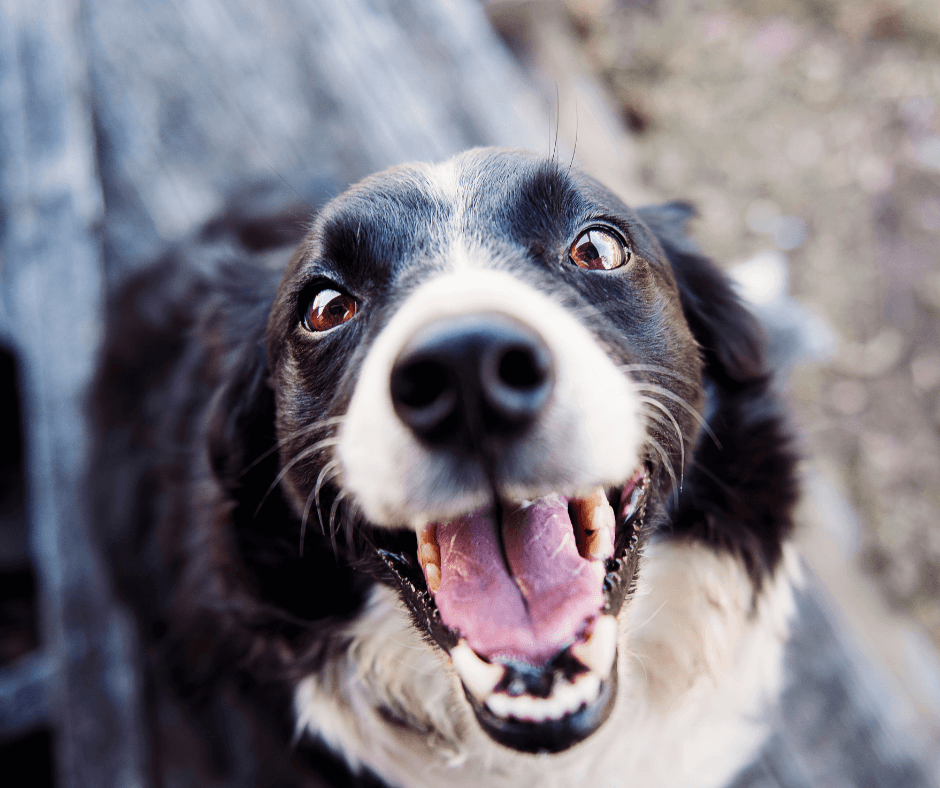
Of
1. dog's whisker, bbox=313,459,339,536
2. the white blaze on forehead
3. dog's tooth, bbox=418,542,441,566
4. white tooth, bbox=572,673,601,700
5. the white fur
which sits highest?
the white blaze on forehead

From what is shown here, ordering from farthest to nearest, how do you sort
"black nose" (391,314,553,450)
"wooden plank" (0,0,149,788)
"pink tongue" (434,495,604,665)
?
1. "wooden plank" (0,0,149,788)
2. "pink tongue" (434,495,604,665)
3. "black nose" (391,314,553,450)

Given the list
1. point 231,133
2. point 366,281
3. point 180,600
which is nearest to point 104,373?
point 180,600

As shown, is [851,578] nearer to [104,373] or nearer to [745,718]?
[745,718]

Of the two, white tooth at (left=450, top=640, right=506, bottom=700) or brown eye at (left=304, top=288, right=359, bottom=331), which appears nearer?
white tooth at (left=450, top=640, right=506, bottom=700)

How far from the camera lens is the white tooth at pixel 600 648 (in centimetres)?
115

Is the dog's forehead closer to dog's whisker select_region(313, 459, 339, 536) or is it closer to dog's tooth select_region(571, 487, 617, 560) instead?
dog's whisker select_region(313, 459, 339, 536)

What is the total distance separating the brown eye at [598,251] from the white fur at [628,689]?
0.67m

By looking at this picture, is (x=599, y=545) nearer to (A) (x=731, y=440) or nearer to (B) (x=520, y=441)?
(B) (x=520, y=441)

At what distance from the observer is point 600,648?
116cm

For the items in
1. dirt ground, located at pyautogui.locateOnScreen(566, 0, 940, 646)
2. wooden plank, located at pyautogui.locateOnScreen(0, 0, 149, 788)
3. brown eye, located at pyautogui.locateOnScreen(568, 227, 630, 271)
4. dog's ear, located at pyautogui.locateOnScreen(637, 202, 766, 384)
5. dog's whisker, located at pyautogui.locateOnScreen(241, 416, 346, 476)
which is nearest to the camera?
dog's whisker, located at pyautogui.locateOnScreen(241, 416, 346, 476)

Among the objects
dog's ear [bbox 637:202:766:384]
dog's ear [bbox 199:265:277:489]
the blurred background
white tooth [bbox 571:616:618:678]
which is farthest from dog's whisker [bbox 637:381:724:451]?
dog's ear [bbox 199:265:277:489]

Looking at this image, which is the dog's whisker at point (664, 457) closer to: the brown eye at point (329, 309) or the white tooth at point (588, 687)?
the white tooth at point (588, 687)

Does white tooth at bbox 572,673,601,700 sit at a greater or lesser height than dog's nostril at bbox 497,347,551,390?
lesser

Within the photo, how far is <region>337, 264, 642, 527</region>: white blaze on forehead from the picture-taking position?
1029mm
